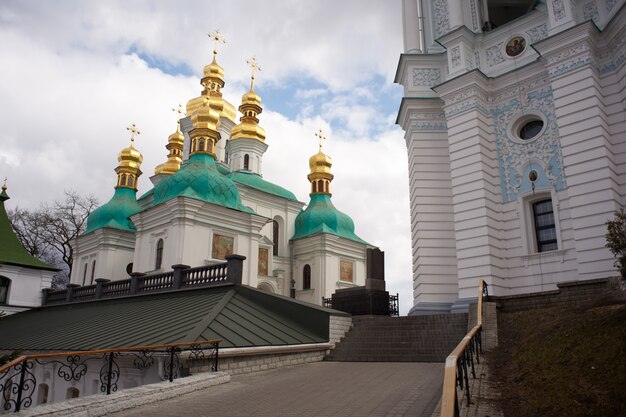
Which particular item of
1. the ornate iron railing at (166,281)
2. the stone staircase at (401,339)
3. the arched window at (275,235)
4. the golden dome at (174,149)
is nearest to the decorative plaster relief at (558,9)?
the stone staircase at (401,339)

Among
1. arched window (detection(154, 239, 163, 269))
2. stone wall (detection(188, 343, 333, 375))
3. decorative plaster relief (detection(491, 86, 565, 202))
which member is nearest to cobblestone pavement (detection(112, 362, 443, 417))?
stone wall (detection(188, 343, 333, 375))

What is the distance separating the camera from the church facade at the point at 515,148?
13.8 m

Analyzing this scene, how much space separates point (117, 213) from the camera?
32312 mm

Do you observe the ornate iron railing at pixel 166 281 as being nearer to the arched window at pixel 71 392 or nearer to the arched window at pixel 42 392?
the arched window at pixel 71 392

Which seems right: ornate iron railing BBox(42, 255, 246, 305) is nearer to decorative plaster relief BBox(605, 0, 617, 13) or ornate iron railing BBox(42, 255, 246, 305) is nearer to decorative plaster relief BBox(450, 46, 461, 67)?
decorative plaster relief BBox(450, 46, 461, 67)

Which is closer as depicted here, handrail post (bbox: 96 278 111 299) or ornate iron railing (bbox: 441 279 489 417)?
ornate iron railing (bbox: 441 279 489 417)

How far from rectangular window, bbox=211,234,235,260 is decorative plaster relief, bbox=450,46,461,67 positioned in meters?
13.9

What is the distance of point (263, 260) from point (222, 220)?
6070 millimetres

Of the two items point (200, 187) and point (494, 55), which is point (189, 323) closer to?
point (494, 55)

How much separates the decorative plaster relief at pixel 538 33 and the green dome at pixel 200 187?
1581 cm

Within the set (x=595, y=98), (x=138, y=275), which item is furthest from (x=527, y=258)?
(x=138, y=275)

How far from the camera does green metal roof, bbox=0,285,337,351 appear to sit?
33.6ft

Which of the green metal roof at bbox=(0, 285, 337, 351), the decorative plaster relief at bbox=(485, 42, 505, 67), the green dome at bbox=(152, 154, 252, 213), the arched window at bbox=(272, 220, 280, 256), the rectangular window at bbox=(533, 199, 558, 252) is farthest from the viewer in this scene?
the arched window at bbox=(272, 220, 280, 256)

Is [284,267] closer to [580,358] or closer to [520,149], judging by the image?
[520,149]
